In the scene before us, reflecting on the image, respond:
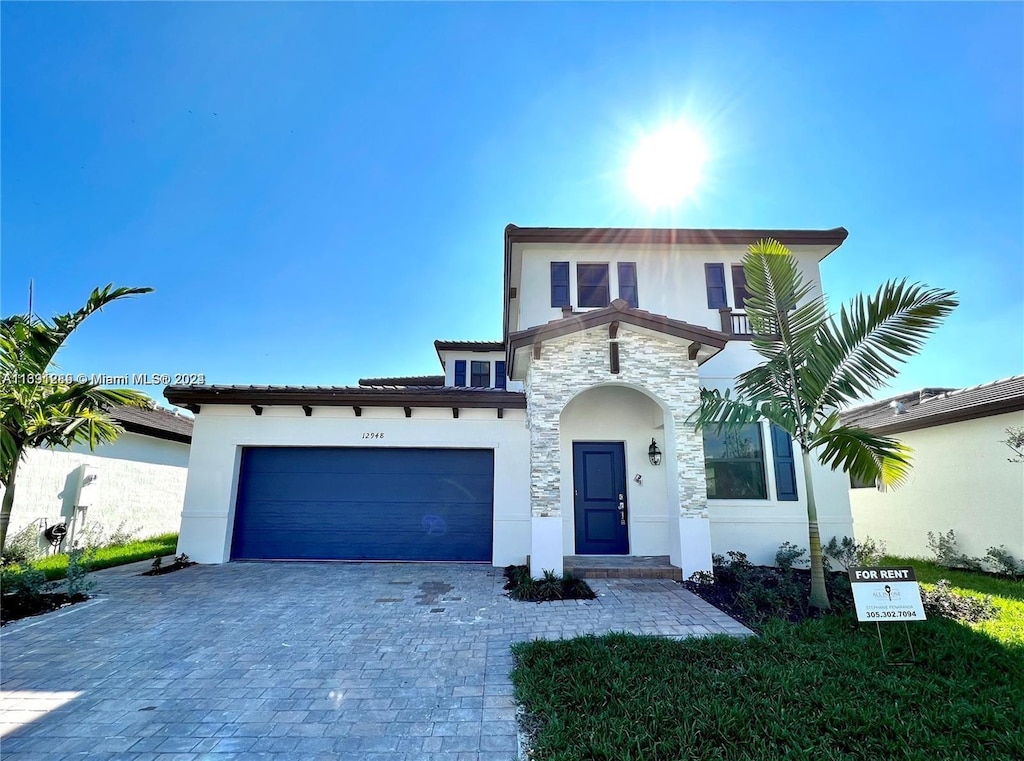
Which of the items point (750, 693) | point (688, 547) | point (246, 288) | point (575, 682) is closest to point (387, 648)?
point (575, 682)

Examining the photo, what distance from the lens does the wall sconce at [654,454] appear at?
9.20 m

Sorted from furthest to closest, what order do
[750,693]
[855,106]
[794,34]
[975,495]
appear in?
[975,495] → [855,106] → [794,34] → [750,693]

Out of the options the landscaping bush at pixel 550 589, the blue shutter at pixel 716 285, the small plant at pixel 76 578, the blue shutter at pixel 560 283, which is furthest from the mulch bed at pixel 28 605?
the blue shutter at pixel 716 285

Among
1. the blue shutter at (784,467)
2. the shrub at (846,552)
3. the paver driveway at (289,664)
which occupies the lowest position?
the paver driveway at (289,664)

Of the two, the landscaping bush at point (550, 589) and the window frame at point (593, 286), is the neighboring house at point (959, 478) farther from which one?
the landscaping bush at point (550, 589)

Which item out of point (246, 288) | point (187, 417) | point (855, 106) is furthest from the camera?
point (187, 417)

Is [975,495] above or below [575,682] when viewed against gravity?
above

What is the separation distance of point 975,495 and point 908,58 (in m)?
8.85

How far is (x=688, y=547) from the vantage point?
7.55 metres

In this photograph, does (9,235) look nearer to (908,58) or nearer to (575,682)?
(575,682)

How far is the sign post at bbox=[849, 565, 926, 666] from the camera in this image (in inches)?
181

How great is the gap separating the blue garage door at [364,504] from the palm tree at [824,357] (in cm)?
552

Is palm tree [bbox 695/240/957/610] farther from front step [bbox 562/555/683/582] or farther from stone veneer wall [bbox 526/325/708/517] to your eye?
front step [bbox 562/555/683/582]

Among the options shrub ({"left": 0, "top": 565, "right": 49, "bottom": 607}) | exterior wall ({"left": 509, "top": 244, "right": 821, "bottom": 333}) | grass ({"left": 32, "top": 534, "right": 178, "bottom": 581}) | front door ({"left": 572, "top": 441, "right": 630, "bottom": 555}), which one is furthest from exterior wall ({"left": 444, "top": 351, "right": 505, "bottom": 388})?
shrub ({"left": 0, "top": 565, "right": 49, "bottom": 607})
